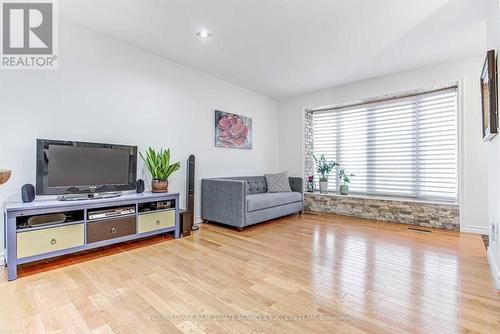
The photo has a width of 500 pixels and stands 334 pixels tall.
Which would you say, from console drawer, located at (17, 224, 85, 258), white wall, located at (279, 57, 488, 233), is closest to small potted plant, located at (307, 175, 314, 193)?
white wall, located at (279, 57, 488, 233)

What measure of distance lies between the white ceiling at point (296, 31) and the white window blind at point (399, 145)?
2.45 feet

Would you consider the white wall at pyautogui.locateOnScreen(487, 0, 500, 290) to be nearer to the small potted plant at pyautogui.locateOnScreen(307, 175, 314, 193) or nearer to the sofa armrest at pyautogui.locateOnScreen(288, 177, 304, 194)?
the sofa armrest at pyautogui.locateOnScreen(288, 177, 304, 194)

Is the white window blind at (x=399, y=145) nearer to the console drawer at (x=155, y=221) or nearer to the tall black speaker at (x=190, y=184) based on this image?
the tall black speaker at (x=190, y=184)

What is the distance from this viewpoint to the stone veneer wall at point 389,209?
3529 millimetres

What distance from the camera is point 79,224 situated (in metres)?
2.32

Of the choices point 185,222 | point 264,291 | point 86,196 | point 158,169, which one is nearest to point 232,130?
point 158,169

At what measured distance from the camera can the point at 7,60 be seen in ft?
7.50

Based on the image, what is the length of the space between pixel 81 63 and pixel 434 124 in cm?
→ 505

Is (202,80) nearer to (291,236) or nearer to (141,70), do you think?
(141,70)

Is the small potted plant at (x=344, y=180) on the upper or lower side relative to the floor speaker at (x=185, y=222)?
upper

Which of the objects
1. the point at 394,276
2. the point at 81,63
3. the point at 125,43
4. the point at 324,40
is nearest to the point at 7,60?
the point at 81,63

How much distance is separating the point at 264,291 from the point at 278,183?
9.75 ft

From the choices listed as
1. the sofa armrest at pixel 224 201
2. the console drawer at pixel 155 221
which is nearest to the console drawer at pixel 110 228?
the console drawer at pixel 155 221

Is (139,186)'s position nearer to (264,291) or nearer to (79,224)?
(79,224)
